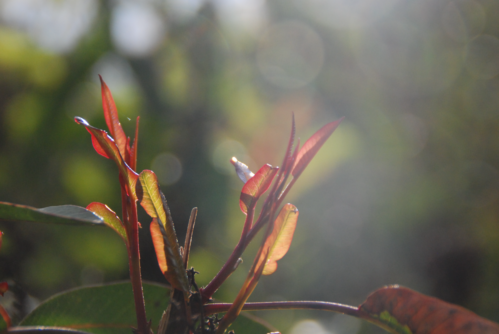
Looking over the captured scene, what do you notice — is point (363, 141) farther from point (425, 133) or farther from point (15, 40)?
point (15, 40)

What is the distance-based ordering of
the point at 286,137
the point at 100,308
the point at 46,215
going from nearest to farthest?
the point at 46,215, the point at 100,308, the point at 286,137

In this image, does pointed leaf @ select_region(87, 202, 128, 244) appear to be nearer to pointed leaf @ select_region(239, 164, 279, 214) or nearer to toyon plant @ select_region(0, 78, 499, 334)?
toyon plant @ select_region(0, 78, 499, 334)

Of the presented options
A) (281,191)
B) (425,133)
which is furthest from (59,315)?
(425,133)

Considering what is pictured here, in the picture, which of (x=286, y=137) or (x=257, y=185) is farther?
(x=286, y=137)

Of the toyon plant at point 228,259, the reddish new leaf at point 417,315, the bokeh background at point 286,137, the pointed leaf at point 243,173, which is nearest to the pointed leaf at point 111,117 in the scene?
the toyon plant at point 228,259

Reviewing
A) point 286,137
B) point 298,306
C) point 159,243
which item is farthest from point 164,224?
point 286,137

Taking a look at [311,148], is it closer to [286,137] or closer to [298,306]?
[298,306]
